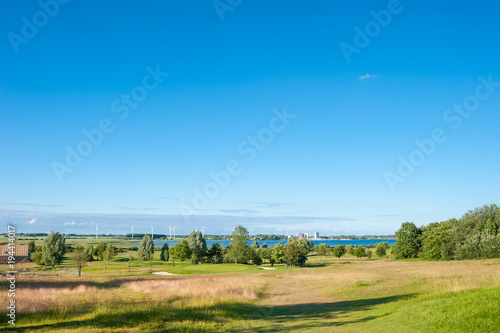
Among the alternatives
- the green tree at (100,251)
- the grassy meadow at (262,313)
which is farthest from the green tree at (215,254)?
the grassy meadow at (262,313)

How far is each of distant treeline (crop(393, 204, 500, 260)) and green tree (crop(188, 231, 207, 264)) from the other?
5669cm

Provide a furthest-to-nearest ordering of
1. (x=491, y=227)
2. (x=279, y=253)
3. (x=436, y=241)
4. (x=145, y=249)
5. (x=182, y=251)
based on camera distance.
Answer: (x=145, y=249)
(x=182, y=251)
(x=279, y=253)
(x=436, y=241)
(x=491, y=227)

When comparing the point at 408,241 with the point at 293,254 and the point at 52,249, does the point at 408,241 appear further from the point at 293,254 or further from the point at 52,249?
the point at 52,249

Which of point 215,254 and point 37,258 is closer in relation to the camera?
point 37,258

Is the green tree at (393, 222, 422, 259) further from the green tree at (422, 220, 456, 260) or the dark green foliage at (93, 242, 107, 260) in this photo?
the dark green foliage at (93, 242, 107, 260)

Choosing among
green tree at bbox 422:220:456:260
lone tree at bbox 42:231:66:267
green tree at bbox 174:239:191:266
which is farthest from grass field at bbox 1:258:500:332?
green tree at bbox 422:220:456:260

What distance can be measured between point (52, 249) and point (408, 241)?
90484 millimetres

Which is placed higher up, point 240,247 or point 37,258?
point 240,247

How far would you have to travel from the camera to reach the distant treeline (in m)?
64.9

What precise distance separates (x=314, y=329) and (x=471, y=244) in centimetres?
6781

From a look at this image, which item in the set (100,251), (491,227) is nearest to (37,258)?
(100,251)

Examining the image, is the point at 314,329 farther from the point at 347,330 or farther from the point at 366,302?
the point at 366,302

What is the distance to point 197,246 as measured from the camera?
94.6 metres

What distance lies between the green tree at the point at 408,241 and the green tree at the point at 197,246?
5670 centimetres
